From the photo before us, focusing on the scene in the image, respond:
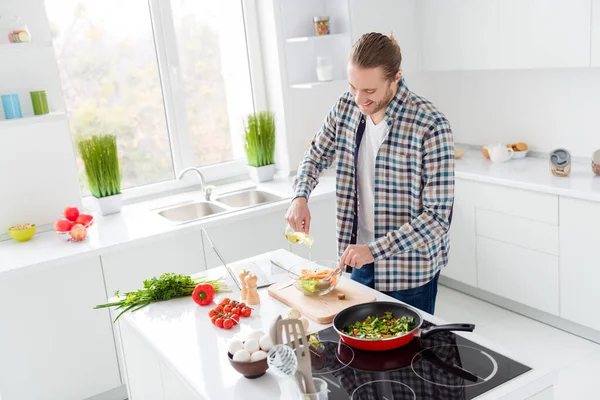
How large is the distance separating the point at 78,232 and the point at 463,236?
7.62 ft

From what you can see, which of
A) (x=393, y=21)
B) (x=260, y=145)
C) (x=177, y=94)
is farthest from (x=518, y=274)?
(x=177, y=94)

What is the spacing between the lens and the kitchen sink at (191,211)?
381cm

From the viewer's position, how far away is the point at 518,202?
3.64m

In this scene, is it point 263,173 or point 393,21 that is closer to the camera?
point 263,173

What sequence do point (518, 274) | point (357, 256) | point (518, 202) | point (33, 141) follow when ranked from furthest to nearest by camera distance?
point (518, 274) → point (518, 202) → point (33, 141) → point (357, 256)

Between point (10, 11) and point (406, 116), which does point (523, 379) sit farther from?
point (10, 11)

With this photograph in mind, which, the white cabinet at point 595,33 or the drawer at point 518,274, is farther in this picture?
the drawer at point 518,274

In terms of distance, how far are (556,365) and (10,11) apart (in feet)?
11.1

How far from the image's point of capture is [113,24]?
12.6 feet

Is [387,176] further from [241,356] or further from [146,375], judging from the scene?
[146,375]

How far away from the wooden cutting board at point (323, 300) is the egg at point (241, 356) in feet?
1.18

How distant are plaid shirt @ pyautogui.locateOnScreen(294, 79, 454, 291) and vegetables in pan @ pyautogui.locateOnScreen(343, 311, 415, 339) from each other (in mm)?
283

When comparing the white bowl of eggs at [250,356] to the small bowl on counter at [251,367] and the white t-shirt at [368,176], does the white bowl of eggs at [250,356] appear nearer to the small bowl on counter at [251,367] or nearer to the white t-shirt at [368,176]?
the small bowl on counter at [251,367]

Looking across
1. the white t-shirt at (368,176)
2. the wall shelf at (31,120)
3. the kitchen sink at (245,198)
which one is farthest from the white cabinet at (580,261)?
the wall shelf at (31,120)
